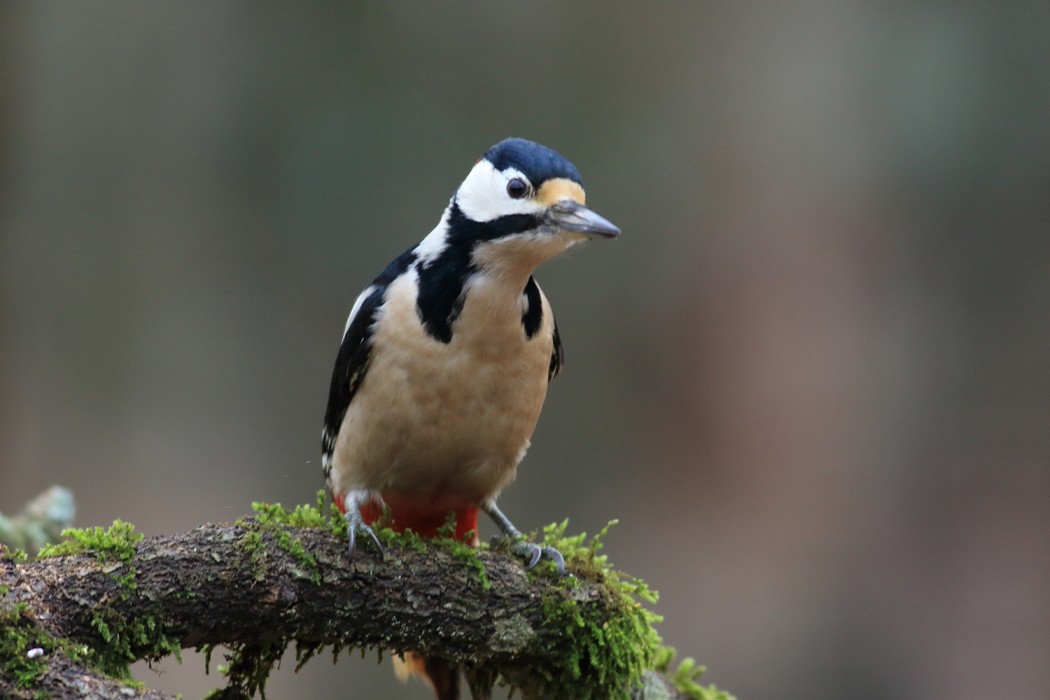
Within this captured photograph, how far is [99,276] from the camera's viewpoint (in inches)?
279

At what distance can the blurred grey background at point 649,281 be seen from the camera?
6727mm

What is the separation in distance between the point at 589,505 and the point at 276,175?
9.54 ft

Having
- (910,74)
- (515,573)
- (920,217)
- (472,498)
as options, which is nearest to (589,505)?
(920,217)

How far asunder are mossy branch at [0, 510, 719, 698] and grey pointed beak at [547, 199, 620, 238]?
2.87 ft

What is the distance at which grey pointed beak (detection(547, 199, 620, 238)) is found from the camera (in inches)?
113

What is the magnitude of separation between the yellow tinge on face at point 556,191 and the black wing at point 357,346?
489mm

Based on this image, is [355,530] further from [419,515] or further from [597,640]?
[419,515]

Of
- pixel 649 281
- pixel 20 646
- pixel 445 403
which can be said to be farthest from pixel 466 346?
pixel 649 281

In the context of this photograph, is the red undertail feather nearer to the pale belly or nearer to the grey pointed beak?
the pale belly

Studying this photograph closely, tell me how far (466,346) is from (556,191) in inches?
19.2

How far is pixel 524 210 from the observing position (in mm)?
2986

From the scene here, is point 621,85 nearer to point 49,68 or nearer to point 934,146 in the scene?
point 934,146

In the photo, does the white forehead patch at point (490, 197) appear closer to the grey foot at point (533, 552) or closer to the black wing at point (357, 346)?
the black wing at point (357, 346)

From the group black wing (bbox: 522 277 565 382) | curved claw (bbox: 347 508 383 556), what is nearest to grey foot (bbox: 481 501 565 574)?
curved claw (bbox: 347 508 383 556)
